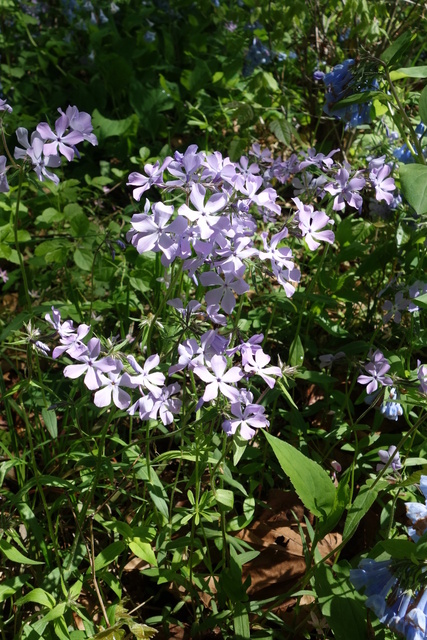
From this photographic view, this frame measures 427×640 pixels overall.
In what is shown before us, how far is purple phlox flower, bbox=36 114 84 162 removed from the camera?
133 cm

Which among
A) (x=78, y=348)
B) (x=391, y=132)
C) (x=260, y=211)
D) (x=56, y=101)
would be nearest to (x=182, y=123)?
(x=56, y=101)

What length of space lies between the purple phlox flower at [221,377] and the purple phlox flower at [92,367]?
0.18 meters

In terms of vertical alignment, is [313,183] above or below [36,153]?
below

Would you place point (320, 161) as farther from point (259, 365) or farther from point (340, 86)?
point (259, 365)

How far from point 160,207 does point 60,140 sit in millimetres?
344

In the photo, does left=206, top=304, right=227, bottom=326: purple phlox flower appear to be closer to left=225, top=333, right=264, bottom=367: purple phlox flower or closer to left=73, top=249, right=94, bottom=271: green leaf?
left=225, top=333, right=264, bottom=367: purple phlox flower

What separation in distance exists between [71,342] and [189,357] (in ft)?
0.89

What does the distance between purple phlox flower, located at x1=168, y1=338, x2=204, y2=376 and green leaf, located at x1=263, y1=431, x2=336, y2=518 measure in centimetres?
24

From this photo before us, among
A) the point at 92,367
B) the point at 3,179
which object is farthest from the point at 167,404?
the point at 3,179

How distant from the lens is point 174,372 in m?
1.33

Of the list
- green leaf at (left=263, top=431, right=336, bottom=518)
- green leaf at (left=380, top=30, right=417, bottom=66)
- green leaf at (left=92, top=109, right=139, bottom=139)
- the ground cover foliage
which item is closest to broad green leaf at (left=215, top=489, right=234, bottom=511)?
the ground cover foliage

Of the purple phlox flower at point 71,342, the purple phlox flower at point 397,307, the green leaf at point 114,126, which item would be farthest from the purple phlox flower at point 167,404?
the green leaf at point 114,126

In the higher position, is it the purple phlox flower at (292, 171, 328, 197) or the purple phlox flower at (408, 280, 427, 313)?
the purple phlox flower at (292, 171, 328, 197)

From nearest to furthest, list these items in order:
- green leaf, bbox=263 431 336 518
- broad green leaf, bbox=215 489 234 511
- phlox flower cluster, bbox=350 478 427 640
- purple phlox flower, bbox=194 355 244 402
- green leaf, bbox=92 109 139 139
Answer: phlox flower cluster, bbox=350 478 427 640
purple phlox flower, bbox=194 355 244 402
green leaf, bbox=263 431 336 518
broad green leaf, bbox=215 489 234 511
green leaf, bbox=92 109 139 139
